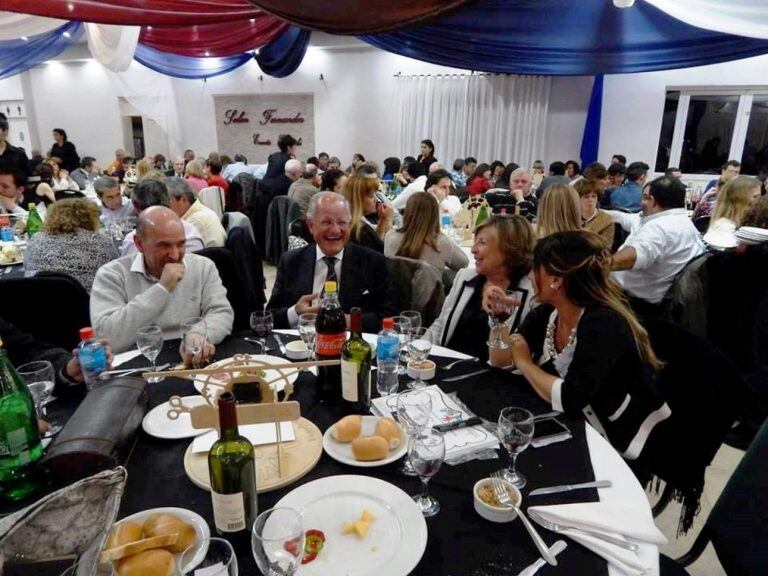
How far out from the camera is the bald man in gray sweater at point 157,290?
2043 mm

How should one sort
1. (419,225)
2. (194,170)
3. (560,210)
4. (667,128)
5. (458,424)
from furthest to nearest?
(667,128) → (194,170) → (560,210) → (419,225) → (458,424)

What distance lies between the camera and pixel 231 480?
38.2 inches

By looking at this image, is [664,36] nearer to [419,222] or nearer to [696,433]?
[419,222]

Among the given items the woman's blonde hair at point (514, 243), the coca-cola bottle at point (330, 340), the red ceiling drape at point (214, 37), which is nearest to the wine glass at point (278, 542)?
the coca-cola bottle at point (330, 340)

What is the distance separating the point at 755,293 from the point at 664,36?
2.35m

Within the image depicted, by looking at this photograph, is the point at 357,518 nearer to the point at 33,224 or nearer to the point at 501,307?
the point at 501,307

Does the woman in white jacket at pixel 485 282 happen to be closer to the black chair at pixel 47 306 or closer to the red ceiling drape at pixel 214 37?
the black chair at pixel 47 306

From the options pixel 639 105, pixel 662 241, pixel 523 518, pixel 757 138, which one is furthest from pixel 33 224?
pixel 757 138

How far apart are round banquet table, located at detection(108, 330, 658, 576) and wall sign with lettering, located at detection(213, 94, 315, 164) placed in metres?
10.7

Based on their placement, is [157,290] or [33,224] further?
[33,224]

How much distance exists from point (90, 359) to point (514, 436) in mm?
1251

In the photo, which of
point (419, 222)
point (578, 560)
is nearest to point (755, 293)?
point (419, 222)

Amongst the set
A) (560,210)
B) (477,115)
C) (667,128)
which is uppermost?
(477,115)

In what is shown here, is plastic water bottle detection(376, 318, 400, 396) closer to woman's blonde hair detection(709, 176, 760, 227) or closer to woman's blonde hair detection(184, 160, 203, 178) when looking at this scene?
woman's blonde hair detection(709, 176, 760, 227)
